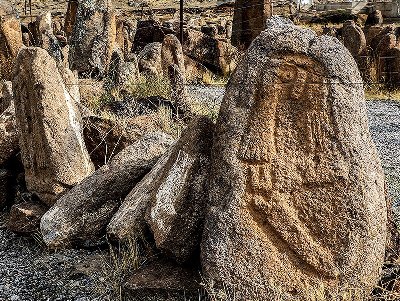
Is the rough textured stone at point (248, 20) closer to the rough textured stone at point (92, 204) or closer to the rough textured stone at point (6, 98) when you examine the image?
the rough textured stone at point (6, 98)

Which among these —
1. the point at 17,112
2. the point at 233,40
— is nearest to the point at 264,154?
the point at 17,112

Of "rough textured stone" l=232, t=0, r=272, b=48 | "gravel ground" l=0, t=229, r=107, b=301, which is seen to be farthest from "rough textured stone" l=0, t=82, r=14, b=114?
"rough textured stone" l=232, t=0, r=272, b=48

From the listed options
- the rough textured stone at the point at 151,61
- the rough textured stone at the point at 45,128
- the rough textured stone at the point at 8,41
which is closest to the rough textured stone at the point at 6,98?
the rough textured stone at the point at 45,128

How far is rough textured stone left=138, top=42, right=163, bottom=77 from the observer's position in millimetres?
11019

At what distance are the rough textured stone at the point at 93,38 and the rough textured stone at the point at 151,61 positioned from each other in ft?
2.19

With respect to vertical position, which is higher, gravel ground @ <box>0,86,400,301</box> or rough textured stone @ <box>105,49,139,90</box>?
rough textured stone @ <box>105,49,139,90</box>

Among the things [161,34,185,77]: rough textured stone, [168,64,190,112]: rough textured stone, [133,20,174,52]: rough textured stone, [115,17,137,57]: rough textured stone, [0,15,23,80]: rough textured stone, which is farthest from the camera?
[133,20,174,52]: rough textured stone

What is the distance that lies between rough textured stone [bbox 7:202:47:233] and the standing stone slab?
1.91 meters

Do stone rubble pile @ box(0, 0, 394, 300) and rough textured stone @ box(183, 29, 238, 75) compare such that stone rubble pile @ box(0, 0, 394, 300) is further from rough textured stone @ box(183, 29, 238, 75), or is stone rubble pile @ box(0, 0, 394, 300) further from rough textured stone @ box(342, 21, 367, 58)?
rough textured stone @ box(183, 29, 238, 75)

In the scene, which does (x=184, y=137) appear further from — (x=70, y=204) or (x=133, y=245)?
(x=70, y=204)

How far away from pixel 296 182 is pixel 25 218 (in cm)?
244

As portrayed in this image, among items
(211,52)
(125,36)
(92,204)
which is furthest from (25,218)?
(125,36)

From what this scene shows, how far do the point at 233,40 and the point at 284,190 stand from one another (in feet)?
42.5

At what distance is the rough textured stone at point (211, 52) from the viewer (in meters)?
14.3
